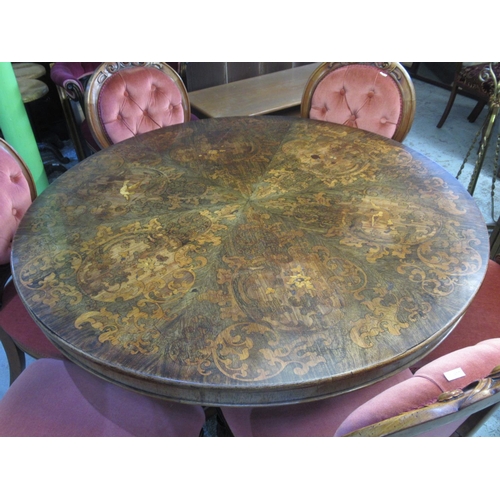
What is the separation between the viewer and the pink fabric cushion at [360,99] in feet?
4.96

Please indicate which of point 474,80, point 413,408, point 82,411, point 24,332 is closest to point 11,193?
point 24,332

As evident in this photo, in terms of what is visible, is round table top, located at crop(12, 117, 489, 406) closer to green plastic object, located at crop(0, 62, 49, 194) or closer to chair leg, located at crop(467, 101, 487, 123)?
green plastic object, located at crop(0, 62, 49, 194)

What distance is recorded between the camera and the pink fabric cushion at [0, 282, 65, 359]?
3.23ft

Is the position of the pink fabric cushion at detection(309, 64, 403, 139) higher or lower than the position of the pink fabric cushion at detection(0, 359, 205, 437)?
higher

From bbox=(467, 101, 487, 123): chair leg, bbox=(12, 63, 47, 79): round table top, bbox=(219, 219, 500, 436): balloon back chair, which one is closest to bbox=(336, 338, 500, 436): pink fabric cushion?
bbox=(219, 219, 500, 436): balloon back chair

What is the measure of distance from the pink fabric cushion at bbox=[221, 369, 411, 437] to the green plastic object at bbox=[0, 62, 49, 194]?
1.44 metres

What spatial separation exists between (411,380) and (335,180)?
0.68m

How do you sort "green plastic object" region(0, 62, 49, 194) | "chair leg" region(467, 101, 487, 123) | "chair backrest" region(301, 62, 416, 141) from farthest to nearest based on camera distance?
1. "chair leg" region(467, 101, 487, 123)
2. "green plastic object" region(0, 62, 49, 194)
3. "chair backrest" region(301, 62, 416, 141)

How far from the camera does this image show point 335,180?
115cm

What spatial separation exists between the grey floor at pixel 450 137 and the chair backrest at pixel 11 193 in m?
1.57

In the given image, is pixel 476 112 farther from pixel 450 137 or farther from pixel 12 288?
pixel 12 288

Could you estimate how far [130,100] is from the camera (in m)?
1.58

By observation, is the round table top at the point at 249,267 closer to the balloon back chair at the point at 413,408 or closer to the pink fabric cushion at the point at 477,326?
the balloon back chair at the point at 413,408

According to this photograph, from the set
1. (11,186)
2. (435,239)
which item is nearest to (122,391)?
(11,186)
